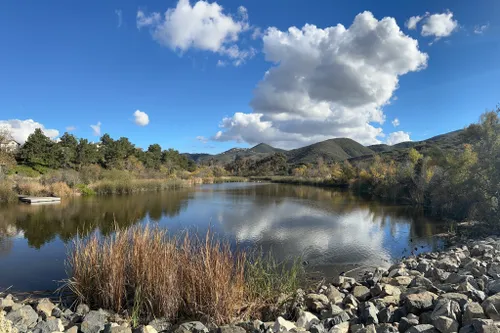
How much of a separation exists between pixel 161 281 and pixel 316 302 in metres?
2.63

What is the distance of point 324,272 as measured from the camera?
7.98 m

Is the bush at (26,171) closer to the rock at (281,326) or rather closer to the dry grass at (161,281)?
the dry grass at (161,281)

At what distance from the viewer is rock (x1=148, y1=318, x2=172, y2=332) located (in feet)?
14.3

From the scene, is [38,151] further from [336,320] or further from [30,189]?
[336,320]

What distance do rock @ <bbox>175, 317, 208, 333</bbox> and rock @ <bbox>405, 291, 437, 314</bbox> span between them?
2883 millimetres

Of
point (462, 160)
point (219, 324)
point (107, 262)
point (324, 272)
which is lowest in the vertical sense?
point (324, 272)

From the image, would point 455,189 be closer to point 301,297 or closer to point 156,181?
point 301,297

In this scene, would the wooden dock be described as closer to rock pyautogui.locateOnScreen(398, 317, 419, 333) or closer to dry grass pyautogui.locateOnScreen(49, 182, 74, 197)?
dry grass pyautogui.locateOnScreen(49, 182, 74, 197)

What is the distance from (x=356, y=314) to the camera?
4.64 m

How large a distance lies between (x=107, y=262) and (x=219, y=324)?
7.19 ft

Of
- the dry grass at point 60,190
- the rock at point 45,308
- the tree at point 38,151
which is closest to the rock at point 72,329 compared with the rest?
the rock at point 45,308

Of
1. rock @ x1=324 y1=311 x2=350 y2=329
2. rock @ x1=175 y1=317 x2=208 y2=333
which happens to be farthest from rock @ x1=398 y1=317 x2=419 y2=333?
rock @ x1=175 y1=317 x2=208 y2=333

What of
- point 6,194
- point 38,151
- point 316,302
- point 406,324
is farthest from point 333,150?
point 406,324

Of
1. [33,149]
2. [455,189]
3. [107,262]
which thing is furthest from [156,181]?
[107,262]
